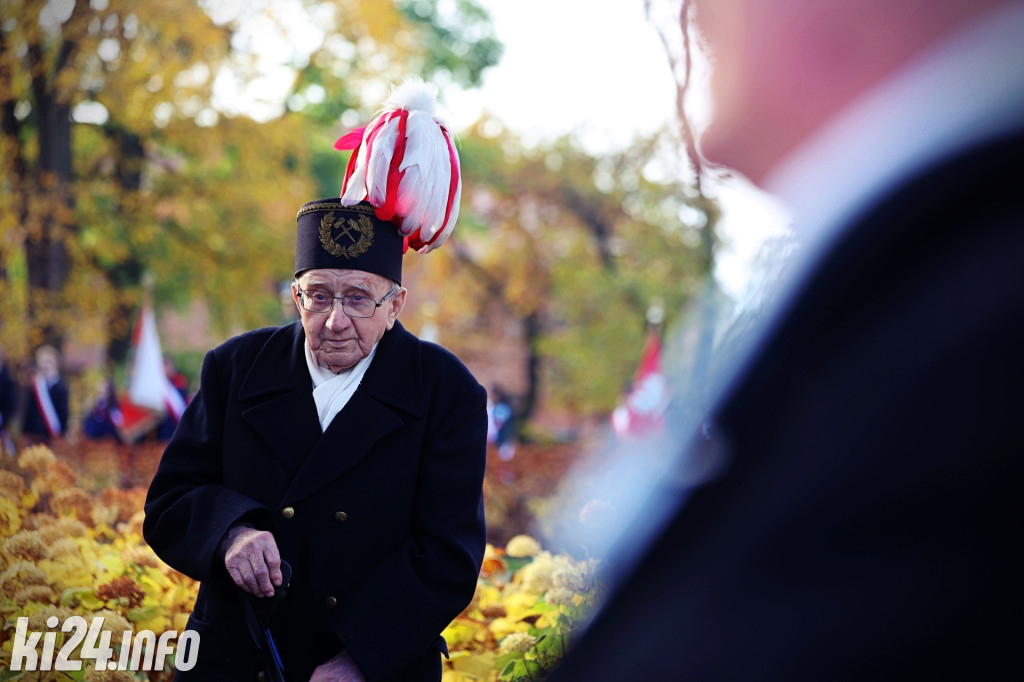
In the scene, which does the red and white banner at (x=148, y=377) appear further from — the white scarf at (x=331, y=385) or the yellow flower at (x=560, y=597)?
the white scarf at (x=331, y=385)

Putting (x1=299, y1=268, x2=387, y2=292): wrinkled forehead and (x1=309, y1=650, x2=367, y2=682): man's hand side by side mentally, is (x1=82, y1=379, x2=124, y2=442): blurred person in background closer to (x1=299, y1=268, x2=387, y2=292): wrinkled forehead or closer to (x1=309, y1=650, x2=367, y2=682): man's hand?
(x1=299, y1=268, x2=387, y2=292): wrinkled forehead

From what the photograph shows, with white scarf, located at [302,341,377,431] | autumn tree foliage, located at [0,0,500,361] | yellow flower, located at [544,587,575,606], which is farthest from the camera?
autumn tree foliage, located at [0,0,500,361]

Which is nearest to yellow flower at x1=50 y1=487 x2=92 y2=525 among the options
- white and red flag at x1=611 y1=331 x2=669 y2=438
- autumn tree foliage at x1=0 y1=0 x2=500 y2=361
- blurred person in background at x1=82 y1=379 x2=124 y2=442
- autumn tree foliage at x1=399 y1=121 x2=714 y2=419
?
autumn tree foliage at x1=0 y1=0 x2=500 y2=361

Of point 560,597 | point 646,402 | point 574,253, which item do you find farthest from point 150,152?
point 560,597

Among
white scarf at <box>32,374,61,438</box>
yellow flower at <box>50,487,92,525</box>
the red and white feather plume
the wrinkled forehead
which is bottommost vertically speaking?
yellow flower at <box>50,487,92,525</box>

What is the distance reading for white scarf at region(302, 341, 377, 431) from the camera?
2783 mm

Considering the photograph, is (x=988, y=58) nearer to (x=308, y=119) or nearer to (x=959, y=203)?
(x=959, y=203)

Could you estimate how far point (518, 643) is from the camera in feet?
12.1

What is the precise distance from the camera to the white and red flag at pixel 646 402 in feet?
45.5

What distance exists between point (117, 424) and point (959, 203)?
16829mm

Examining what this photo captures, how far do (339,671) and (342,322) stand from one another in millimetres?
949

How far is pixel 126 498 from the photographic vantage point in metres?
5.34

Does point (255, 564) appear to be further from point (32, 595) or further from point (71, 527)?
point (71, 527)

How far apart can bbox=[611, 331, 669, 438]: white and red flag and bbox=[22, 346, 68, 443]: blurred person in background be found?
7580 millimetres
